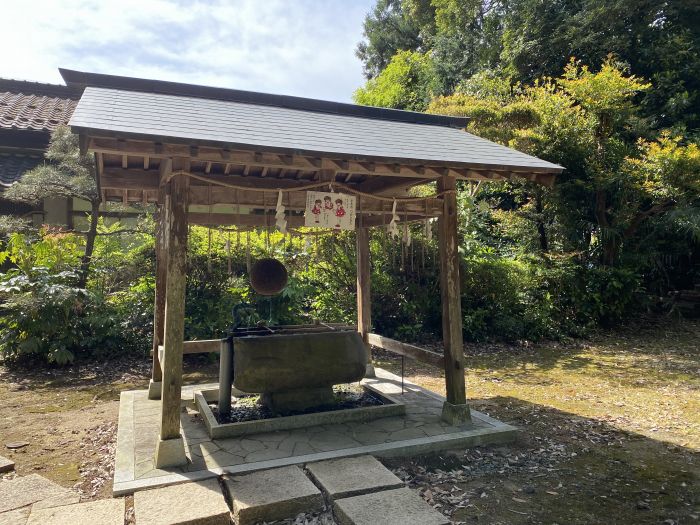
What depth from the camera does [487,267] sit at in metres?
10.7

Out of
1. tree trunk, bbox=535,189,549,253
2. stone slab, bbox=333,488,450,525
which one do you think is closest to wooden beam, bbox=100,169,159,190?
stone slab, bbox=333,488,450,525

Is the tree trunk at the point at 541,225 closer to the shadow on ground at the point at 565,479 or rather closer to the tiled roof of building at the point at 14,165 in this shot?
the shadow on ground at the point at 565,479

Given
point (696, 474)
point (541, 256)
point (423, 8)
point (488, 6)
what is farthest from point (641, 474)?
point (423, 8)

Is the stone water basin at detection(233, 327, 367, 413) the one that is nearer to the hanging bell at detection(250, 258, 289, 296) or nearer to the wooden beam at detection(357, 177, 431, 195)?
the hanging bell at detection(250, 258, 289, 296)

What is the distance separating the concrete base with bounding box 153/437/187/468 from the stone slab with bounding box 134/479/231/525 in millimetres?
355

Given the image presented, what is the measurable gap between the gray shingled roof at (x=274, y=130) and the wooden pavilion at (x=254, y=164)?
2 cm

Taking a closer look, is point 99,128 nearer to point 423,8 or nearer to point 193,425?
point 193,425

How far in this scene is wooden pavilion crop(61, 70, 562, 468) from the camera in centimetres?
396

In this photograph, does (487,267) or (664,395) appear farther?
(487,267)

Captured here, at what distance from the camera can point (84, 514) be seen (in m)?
3.31

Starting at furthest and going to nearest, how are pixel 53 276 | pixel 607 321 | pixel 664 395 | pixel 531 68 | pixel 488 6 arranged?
pixel 488 6 < pixel 531 68 < pixel 607 321 < pixel 53 276 < pixel 664 395

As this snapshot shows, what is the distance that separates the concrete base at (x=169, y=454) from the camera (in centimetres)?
396

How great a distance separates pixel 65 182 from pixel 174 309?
6.00 m

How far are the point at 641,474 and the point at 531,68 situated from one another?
1633 cm
